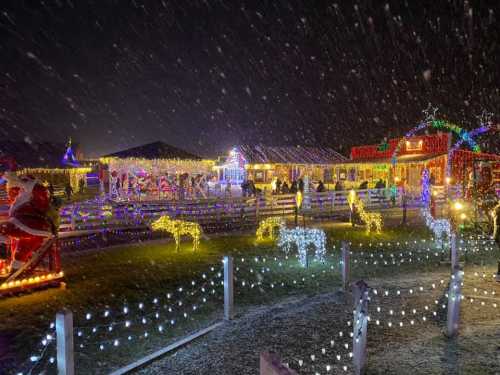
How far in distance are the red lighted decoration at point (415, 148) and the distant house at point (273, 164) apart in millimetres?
3575

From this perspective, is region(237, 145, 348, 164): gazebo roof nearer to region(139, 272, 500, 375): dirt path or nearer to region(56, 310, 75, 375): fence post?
region(139, 272, 500, 375): dirt path

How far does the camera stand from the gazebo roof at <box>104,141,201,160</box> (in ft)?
69.9

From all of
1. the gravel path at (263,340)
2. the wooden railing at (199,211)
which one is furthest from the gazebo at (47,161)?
the gravel path at (263,340)

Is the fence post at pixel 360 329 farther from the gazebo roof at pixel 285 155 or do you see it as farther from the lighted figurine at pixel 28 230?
the gazebo roof at pixel 285 155

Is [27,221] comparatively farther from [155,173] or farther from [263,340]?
[155,173]

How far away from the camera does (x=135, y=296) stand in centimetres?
743

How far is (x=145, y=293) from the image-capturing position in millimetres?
7617

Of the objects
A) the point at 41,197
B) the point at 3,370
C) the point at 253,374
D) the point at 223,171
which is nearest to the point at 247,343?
the point at 253,374

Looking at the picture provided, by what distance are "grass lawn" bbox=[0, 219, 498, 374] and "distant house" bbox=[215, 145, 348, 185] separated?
21.9 metres

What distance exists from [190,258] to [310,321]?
202 inches

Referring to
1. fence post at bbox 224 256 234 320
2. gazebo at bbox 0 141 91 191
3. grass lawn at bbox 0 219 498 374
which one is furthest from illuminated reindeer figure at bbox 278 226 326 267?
gazebo at bbox 0 141 91 191

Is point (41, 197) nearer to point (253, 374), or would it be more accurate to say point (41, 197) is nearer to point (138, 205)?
point (253, 374)

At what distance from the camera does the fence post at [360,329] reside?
180 inches

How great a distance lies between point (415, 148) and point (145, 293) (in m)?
31.4
